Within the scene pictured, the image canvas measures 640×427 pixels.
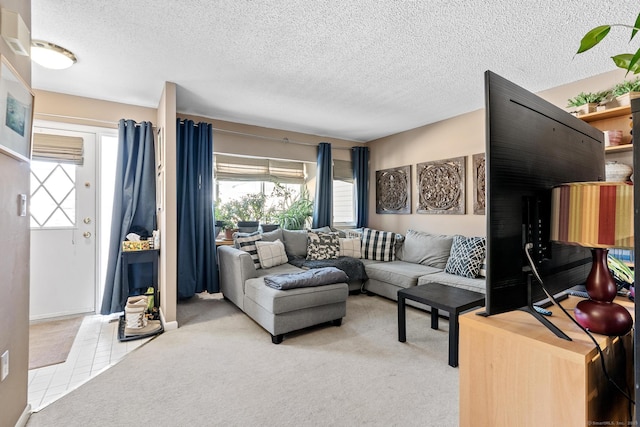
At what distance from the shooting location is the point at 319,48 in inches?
91.4

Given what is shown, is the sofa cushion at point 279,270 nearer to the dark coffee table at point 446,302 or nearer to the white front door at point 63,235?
the dark coffee table at point 446,302

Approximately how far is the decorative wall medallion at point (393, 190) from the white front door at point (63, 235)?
3970mm

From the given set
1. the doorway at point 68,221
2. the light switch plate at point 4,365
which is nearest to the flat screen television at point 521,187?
A: the light switch plate at point 4,365

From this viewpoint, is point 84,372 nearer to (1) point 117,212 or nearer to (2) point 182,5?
(1) point 117,212

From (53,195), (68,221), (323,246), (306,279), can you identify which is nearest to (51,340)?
(68,221)

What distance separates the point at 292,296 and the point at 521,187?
2.09 m

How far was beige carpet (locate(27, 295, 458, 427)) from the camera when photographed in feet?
5.56

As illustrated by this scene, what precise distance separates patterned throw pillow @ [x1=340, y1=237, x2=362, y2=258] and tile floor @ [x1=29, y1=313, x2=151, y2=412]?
258cm

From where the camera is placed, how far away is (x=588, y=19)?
1.95 meters

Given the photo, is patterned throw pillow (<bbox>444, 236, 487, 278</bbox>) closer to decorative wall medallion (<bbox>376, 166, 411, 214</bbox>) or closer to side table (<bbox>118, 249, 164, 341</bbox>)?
decorative wall medallion (<bbox>376, 166, 411, 214</bbox>)

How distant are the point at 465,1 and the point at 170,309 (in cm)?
335

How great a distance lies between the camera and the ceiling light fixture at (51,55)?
2.21 metres

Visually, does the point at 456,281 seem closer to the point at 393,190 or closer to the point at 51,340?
the point at 393,190

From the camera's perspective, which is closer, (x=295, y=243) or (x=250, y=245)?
(x=250, y=245)
